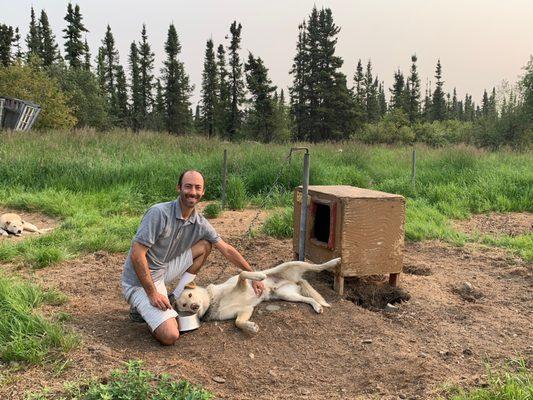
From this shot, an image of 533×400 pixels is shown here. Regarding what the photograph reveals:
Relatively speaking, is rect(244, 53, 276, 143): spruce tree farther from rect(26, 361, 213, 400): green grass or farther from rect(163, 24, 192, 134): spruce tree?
rect(26, 361, 213, 400): green grass

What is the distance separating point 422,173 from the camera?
1038 cm

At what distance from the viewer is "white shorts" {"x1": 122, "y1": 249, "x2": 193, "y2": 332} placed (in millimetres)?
3116

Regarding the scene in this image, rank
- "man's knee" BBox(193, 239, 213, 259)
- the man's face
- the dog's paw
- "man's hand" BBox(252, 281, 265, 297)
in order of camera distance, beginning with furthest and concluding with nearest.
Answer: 1. "man's knee" BBox(193, 239, 213, 259)
2. "man's hand" BBox(252, 281, 265, 297)
3. the man's face
4. the dog's paw

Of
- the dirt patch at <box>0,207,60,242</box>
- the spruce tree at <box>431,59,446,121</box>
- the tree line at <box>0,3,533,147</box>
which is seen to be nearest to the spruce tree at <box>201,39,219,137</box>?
the tree line at <box>0,3,533,147</box>

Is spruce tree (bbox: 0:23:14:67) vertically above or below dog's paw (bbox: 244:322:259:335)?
above

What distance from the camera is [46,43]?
143ft

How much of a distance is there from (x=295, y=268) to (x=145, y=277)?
1.16 m

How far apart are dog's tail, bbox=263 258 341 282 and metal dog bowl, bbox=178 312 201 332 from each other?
0.67 metres

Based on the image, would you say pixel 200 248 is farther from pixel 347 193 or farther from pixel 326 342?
pixel 347 193

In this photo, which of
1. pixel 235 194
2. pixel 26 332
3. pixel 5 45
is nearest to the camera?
pixel 26 332

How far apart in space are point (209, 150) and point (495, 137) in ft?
69.0

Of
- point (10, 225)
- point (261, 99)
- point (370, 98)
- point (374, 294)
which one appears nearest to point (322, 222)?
point (374, 294)

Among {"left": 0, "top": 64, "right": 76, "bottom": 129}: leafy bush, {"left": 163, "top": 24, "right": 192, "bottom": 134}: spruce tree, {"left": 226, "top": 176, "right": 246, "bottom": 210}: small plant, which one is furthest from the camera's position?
{"left": 163, "top": 24, "right": 192, "bottom": 134}: spruce tree

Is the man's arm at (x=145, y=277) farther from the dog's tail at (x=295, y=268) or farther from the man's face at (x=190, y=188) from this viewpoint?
the dog's tail at (x=295, y=268)
